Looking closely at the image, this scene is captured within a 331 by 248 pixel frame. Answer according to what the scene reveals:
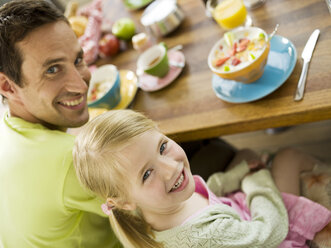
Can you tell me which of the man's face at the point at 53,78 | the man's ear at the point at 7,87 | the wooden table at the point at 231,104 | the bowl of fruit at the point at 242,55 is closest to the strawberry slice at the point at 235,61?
the bowl of fruit at the point at 242,55

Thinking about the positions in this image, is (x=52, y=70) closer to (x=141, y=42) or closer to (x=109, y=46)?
(x=141, y=42)

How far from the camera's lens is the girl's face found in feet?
2.96

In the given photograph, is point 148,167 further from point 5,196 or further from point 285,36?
point 285,36

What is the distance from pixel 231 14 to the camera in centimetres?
128

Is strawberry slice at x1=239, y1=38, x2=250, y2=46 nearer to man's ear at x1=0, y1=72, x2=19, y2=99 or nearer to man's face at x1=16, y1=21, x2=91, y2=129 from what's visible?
man's face at x1=16, y1=21, x2=91, y2=129

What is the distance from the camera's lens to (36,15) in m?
1.07

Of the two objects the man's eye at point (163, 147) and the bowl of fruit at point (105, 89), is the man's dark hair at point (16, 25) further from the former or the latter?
the man's eye at point (163, 147)

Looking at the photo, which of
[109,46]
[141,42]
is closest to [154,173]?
[141,42]

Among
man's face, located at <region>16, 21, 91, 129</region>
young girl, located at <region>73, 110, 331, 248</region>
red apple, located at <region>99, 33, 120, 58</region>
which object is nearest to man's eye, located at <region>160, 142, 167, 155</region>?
young girl, located at <region>73, 110, 331, 248</region>

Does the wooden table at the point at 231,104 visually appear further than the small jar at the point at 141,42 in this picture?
No

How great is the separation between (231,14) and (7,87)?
2.76 ft

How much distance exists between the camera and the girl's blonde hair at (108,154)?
90cm

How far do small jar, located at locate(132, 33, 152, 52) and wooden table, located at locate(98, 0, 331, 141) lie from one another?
92mm

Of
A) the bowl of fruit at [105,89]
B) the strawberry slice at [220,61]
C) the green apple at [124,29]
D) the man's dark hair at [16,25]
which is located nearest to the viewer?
the man's dark hair at [16,25]
